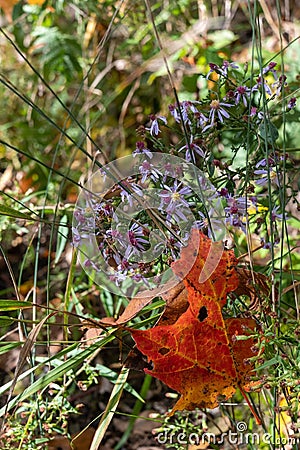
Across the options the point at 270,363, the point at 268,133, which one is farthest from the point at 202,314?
the point at 268,133

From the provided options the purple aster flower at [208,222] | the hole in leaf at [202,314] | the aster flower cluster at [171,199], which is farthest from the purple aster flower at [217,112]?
the hole in leaf at [202,314]

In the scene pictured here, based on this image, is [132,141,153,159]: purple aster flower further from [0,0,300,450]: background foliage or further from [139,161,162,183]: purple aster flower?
[0,0,300,450]: background foliage

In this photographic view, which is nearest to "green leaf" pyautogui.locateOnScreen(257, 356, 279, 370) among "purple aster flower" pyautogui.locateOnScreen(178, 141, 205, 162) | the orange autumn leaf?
the orange autumn leaf

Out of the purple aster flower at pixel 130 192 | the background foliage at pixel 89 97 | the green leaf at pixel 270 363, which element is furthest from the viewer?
the background foliage at pixel 89 97

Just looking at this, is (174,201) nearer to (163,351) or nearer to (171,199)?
(171,199)
